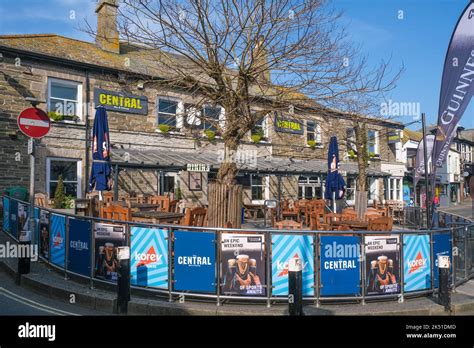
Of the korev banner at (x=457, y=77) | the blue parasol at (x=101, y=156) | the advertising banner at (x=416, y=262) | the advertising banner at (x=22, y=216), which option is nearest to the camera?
the advertising banner at (x=416, y=262)

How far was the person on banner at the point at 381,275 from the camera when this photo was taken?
18.4 ft

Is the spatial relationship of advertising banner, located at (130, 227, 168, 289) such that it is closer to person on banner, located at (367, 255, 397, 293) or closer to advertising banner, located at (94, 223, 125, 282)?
advertising banner, located at (94, 223, 125, 282)

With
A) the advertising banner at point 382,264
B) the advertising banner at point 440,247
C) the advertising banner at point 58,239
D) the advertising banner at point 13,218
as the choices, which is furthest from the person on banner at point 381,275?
the advertising banner at point 13,218

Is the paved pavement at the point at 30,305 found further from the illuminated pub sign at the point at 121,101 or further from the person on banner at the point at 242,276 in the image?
the illuminated pub sign at the point at 121,101

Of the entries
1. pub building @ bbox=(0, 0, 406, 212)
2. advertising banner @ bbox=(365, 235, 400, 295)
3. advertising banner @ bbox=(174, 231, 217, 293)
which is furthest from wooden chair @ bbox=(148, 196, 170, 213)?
advertising banner @ bbox=(365, 235, 400, 295)

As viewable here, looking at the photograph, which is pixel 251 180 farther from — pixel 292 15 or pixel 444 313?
pixel 444 313

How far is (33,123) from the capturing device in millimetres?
7320

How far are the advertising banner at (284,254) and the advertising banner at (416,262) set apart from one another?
167 cm

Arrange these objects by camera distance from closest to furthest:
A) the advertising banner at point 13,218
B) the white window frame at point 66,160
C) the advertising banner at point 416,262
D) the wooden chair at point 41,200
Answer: the advertising banner at point 416,262, the advertising banner at point 13,218, the wooden chair at point 41,200, the white window frame at point 66,160

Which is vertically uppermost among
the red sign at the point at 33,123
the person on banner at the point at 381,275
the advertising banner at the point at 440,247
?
the red sign at the point at 33,123

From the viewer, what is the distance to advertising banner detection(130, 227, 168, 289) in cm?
561

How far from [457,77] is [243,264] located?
6.58m

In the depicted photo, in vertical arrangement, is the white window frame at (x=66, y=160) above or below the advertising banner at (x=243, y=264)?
above
